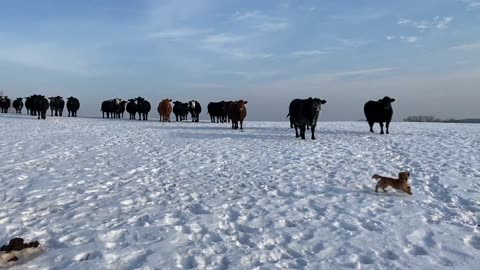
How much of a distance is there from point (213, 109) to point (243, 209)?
1072 inches

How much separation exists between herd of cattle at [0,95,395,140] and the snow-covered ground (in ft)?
13.8

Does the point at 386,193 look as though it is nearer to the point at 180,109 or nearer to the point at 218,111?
the point at 218,111

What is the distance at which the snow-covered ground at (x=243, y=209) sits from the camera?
5598 mm

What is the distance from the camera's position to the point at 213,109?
3453 cm

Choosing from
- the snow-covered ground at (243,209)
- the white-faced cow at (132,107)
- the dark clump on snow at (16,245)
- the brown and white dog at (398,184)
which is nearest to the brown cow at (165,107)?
the white-faced cow at (132,107)

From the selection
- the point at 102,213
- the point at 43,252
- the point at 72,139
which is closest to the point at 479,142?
the point at 102,213

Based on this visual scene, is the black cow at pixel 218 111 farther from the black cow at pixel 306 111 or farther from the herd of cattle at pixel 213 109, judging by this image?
the black cow at pixel 306 111

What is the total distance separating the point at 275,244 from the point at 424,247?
2196 mm

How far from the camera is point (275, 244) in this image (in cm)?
599

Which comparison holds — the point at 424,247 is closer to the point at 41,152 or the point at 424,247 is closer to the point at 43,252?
the point at 43,252

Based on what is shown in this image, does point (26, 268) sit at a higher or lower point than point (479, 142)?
lower

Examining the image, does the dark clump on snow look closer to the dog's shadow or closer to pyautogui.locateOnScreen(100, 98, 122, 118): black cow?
the dog's shadow

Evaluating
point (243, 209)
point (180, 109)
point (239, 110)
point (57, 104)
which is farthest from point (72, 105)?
point (243, 209)

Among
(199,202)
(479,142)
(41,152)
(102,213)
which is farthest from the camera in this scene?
(479,142)
